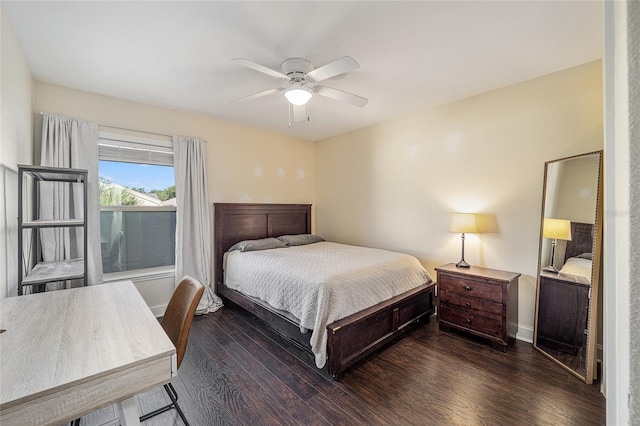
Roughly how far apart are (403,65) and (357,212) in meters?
2.42

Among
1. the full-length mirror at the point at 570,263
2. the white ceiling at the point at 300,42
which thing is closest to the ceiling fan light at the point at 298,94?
the white ceiling at the point at 300,42

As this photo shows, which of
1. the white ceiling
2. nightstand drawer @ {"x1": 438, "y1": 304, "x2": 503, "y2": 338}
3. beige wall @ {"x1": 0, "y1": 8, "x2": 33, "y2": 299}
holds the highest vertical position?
the white ceiling

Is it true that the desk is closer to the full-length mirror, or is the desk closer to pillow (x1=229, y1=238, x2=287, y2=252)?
pillow (x1=229, y1=238, x2=287, y2=252)

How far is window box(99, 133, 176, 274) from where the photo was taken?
3.23 m

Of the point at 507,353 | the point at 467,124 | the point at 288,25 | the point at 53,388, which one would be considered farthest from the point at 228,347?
the point at 467,124

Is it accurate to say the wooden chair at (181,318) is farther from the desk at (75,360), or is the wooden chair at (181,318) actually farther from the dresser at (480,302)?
the dresser at (480,302)

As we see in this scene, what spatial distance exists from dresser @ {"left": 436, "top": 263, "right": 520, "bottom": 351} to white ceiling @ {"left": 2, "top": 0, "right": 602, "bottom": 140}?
198 centimetres

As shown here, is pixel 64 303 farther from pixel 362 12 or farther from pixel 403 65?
pixel 403 65

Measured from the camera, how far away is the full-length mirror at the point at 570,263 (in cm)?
224

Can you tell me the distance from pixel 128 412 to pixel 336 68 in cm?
229

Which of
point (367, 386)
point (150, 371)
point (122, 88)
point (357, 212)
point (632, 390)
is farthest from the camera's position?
point (357, 212)

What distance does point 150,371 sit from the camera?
3.54 feet

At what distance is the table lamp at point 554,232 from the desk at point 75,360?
10.4 feet

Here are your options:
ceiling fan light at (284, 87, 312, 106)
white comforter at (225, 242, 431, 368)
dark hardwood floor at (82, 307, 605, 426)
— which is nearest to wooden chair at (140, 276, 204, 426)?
dark hardwood floor at (82, 307, 605, 426)
